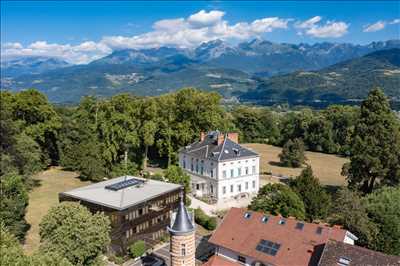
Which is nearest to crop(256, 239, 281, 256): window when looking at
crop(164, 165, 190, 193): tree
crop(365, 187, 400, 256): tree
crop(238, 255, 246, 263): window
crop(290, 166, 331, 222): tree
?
crop(238, 255, 246, 263): window

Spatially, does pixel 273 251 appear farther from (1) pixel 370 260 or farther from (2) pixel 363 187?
(2) pixel 363 187

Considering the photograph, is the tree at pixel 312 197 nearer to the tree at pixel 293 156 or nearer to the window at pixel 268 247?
the window at pixel 268 247

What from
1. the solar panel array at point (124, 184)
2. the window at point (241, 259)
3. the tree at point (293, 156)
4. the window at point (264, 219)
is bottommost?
the tree at point (293, 156)

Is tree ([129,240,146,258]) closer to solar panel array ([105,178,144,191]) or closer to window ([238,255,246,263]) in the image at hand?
solar panel array ([105,178,144,191])

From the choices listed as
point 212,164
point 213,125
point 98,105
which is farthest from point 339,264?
point 98,105

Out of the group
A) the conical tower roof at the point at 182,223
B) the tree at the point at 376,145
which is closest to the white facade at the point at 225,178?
the tree at the point at 376,145

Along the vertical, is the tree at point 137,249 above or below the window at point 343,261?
below

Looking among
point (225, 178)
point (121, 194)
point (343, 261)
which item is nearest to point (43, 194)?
point (121, 194)
